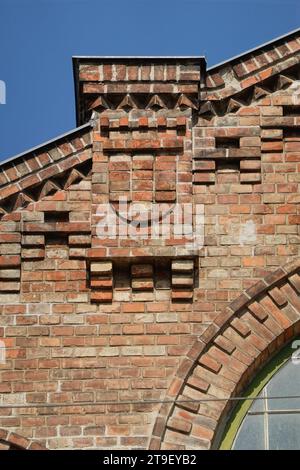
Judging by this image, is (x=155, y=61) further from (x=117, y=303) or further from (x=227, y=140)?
(x=117, y=303)

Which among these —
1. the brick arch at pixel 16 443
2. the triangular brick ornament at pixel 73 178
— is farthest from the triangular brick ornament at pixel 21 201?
the brick arch at pixel 16 443

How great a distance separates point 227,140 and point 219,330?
1.87 m

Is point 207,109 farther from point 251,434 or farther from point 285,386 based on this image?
point 251,434

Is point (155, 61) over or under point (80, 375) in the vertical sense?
over

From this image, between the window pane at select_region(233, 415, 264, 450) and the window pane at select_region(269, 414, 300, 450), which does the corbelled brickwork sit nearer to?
the window pane at select_region(233, 415, 264, 450)

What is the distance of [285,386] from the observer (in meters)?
13.2

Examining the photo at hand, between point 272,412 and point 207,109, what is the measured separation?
9.37 ft

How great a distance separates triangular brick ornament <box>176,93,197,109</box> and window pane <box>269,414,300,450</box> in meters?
2.93

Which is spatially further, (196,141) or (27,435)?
(196,141)

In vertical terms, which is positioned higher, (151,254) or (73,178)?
(73,178)

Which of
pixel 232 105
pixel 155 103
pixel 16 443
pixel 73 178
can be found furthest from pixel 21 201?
pixel 16 443

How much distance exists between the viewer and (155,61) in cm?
1387

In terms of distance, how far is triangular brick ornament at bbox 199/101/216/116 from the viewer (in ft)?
45.6

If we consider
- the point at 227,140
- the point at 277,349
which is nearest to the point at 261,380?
the point at 277,349
